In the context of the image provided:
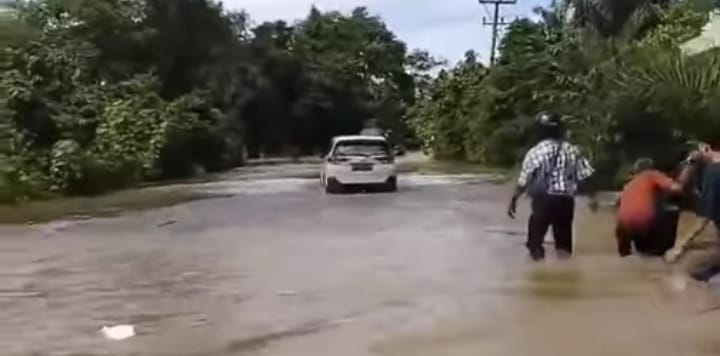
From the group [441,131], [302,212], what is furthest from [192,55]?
[302,212]

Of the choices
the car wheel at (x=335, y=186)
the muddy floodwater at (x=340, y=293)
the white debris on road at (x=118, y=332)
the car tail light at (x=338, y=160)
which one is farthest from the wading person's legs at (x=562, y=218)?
the car wheel at (x=335, y=186)

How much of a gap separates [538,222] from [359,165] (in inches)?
843

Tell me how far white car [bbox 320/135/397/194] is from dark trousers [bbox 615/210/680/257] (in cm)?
2023

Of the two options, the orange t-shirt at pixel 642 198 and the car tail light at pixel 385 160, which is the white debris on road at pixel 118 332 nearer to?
the orange t-shirt at pixel 642 198

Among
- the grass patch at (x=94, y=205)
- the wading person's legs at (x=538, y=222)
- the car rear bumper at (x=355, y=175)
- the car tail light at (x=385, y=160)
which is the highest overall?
the wading person's legs at (x=538, y=222)

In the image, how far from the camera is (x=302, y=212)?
27.2 metres

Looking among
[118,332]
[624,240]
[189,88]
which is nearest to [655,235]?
[624,240]

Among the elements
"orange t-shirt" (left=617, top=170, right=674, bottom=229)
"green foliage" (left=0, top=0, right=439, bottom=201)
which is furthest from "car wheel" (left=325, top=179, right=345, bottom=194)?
"orange t-shirt" (left=617, top=170, right=674, bottom=229)

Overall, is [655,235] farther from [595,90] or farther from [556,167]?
[595,90]

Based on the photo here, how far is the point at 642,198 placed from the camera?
42.9 feet

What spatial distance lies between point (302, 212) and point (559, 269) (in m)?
13.9

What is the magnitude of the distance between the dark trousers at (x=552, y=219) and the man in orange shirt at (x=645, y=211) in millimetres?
794

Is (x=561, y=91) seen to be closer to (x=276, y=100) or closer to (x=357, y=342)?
(x=357, y=342)

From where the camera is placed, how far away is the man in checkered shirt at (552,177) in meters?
12.0
